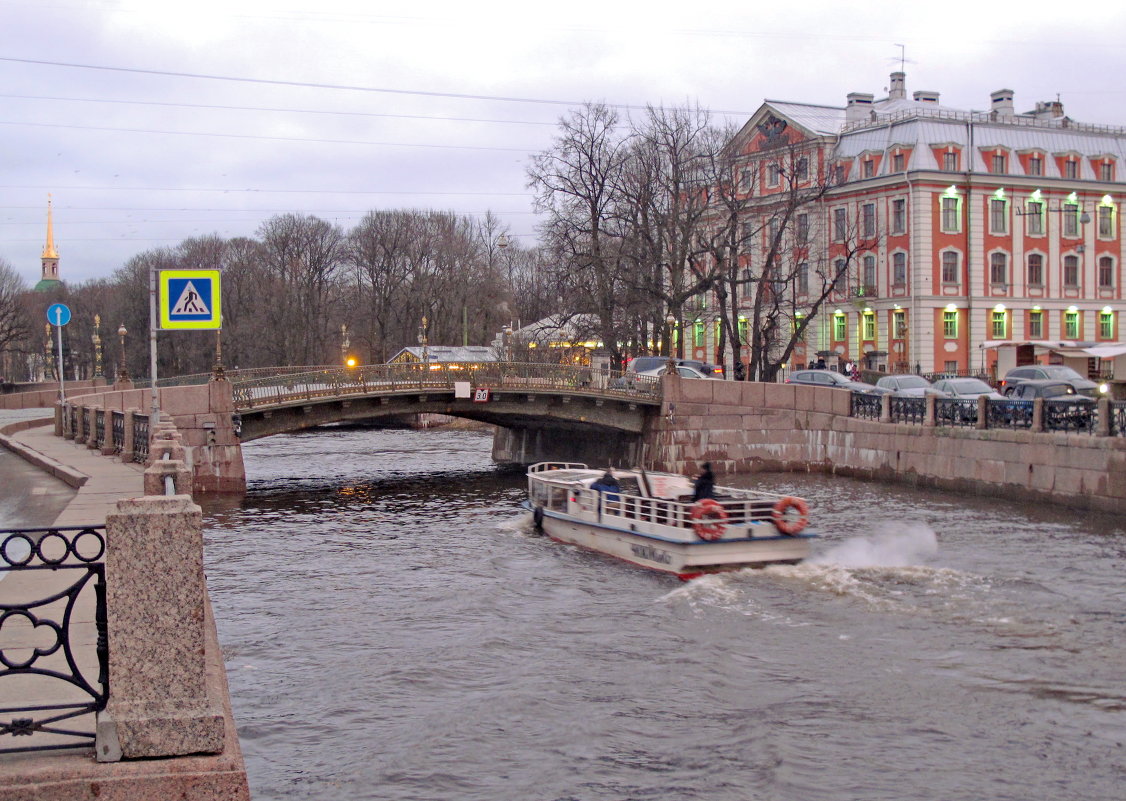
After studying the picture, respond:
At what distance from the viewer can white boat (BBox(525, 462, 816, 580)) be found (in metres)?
20.4

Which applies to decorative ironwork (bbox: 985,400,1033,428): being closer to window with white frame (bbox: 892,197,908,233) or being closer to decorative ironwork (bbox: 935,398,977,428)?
decorative ironwork (bbox: 935,398,977,428)

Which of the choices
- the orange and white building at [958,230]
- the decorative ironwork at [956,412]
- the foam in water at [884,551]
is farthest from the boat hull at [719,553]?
the orange and white building at [958,230]

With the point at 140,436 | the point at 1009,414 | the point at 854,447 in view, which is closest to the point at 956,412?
the point at 1009,414

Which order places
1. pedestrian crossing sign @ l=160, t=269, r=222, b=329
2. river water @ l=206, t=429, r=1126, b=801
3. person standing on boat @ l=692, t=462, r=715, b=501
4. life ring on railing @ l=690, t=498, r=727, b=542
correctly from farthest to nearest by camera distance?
person standing on boat @ l=692, t=462, r=715, b=501 → life ring on railing @ l=690, t=498, r=727, b=542 → pedestrian crossing sign @ l=160, t=269, r=222, b=329 → river water @ l=206, t=429, r=1126, b=801

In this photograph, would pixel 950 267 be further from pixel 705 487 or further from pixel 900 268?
pixel 705 487

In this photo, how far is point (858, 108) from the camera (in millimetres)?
61844

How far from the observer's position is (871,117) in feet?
196

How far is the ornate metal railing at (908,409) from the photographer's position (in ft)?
108

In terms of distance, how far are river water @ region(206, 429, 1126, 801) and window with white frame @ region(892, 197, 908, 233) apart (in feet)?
105

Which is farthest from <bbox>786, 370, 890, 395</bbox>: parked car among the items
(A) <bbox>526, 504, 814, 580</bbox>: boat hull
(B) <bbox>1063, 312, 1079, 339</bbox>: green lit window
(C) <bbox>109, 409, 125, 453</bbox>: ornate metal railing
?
(C) <bbox>109, 409, 125, 453</bbox>: ornate metal railing

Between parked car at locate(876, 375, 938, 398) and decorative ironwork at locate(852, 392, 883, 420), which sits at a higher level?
parked car at locate(876, 375, 938, 398)

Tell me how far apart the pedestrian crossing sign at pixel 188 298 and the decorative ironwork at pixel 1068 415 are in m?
20.6

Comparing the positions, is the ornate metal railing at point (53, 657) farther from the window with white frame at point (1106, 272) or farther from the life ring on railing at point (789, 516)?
the window with white frame at point (1106, 272)

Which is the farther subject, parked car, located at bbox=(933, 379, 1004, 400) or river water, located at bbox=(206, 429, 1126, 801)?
parked car, located at bbox=(933, 379, 1004, 400)
